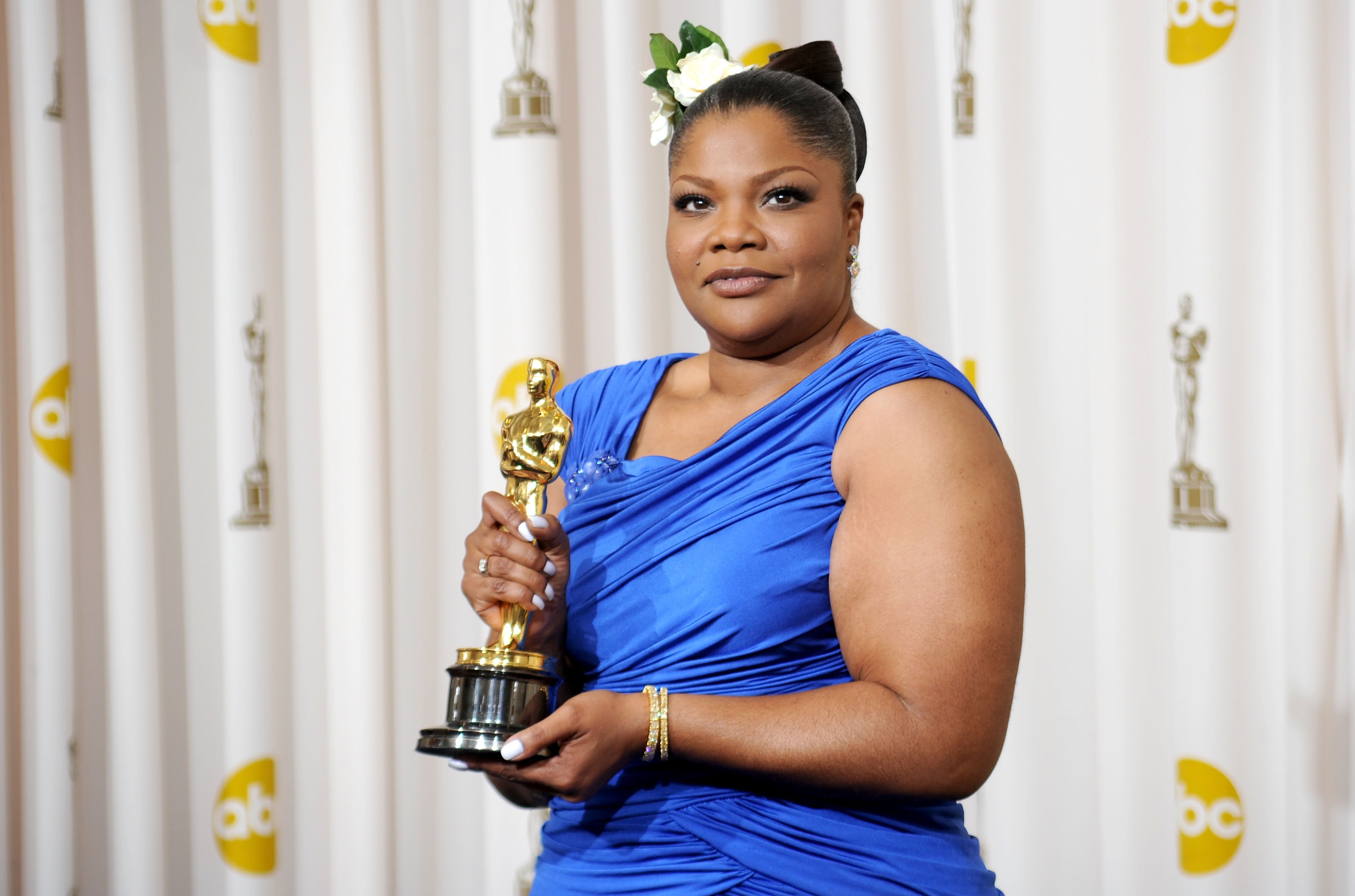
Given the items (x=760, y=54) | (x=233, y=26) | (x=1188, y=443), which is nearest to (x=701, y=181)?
(x=760, y=54)

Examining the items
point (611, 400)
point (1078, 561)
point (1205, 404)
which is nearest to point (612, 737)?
point (611, 400)

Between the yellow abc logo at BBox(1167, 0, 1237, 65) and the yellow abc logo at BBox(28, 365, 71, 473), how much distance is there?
188cm

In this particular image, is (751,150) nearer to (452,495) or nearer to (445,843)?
(452,495)

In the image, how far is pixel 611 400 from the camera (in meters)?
1.17

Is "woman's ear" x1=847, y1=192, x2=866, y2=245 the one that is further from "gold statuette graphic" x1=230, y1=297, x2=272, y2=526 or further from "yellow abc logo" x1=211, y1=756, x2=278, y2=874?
"yellow abc logo" x1=211, y1=756, x2=278, y2=874

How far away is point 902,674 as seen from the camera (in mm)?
835

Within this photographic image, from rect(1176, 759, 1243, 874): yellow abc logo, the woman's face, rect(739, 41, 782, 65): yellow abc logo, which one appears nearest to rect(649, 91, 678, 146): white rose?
the woman's face

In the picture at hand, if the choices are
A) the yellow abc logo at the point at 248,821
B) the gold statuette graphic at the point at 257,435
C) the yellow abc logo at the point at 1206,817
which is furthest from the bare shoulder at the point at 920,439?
the yellow abc logo at the point at 248,821

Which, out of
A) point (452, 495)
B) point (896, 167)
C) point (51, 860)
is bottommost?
point (51, 860)

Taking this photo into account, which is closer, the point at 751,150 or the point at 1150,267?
the point at 751,150

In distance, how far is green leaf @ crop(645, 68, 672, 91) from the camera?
1.13 meters

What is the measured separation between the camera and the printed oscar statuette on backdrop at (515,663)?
2.73ft

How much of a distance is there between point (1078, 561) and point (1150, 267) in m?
0.46

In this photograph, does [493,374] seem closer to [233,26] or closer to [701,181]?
[233,26]
